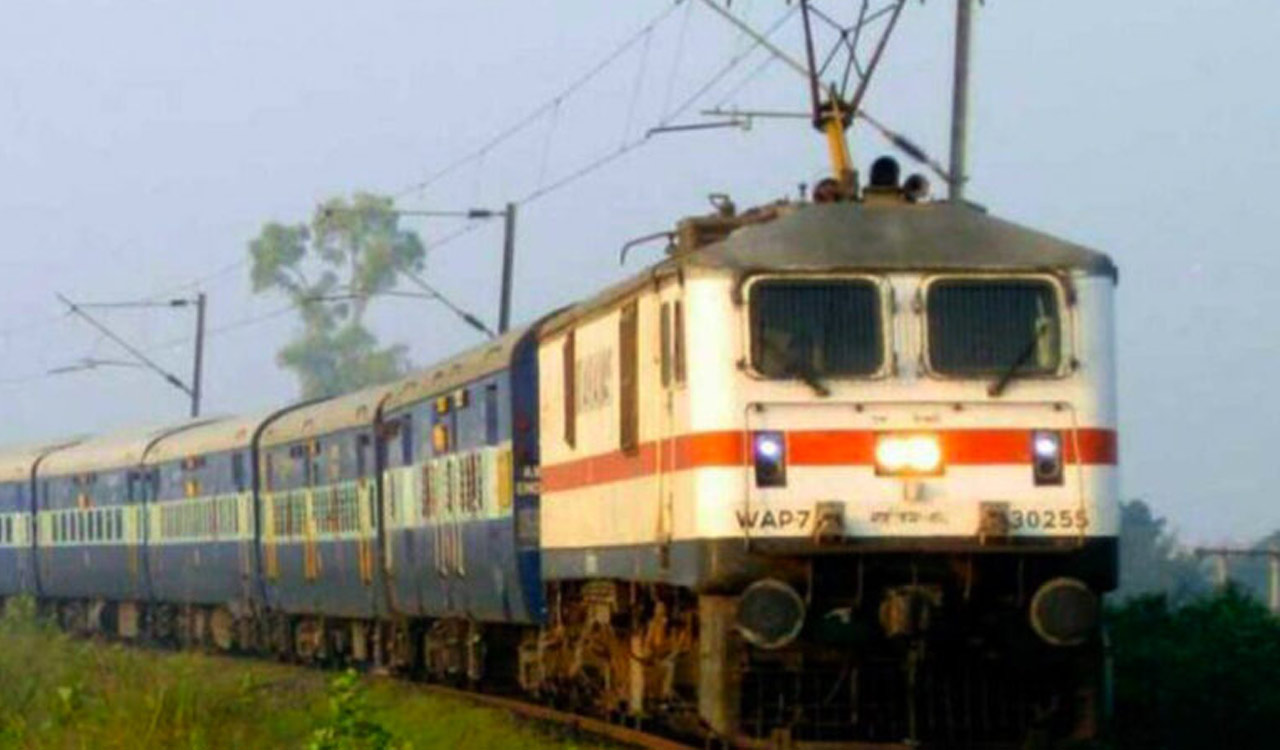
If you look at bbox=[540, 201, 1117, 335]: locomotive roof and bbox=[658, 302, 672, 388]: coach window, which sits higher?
bbox=[540, 201, 1117, 335]: locomotive roof

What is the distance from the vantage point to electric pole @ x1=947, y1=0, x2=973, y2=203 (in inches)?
915

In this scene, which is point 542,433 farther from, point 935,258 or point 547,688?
point 935,258

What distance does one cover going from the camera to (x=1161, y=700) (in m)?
20.1

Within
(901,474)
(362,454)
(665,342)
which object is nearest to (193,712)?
(665,342)

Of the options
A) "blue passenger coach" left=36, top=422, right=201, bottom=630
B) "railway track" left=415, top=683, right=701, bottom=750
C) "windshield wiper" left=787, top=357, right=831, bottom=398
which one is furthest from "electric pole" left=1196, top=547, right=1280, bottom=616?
"blue passenger coach" left=36, top=422, right=201, bottom=630

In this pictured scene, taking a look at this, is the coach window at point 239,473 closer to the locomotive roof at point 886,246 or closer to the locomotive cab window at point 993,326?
the locomotive roof at point 886,246

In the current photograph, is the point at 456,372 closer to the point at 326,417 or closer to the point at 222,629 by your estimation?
the point at 326,417

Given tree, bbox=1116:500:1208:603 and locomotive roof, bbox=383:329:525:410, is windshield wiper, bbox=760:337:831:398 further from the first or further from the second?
tree, bbox=1116:500:1208:603

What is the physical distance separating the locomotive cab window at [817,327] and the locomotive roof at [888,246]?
0.43 ft

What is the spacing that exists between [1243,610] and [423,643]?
1139 centimetres

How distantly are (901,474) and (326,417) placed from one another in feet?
62.9

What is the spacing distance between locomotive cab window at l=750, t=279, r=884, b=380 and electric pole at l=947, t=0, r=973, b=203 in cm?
597

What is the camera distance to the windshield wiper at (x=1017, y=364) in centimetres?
1666

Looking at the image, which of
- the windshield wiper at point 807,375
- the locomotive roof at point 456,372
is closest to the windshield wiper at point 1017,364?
the windshield wiper at point 807,375
